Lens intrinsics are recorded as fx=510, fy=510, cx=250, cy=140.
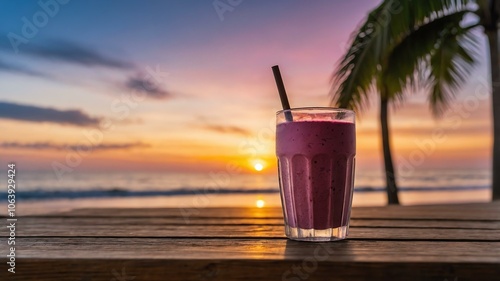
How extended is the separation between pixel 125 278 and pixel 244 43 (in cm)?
501

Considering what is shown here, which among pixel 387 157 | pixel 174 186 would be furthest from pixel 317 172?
pixel 174 186

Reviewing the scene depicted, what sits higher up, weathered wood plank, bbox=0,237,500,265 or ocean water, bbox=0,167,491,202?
weathered wood plank, bbox=0,237,500,265

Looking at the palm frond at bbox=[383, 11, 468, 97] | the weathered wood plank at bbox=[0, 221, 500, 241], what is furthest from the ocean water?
the weathered wood plank at bbox=[0, 221, 500, 241]

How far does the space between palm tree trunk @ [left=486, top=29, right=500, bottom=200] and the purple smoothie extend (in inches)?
175

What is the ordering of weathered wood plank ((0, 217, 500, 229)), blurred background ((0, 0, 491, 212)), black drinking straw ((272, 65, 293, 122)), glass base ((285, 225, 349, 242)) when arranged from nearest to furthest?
glass base ((285, 225, 349, 242))
black drinking straw ((272, 65, 293, 122))
weathered wood plank ((0, 217, 500, 229))
blurred background ((0, 0, 491, 212))

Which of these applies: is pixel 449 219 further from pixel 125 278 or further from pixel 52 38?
pixel 52 38

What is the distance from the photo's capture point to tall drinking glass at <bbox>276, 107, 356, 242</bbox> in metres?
1.00

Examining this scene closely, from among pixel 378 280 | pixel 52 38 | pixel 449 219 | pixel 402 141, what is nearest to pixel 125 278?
pixel 378 280

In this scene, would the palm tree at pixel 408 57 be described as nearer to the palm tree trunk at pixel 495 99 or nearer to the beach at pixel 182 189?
the palm tree trunk at pixel 495 99

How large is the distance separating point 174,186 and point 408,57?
9397mm

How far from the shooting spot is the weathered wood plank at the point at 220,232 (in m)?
1.00

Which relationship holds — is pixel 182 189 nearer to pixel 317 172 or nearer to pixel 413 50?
pixel 413 50

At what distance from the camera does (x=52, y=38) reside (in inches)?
300

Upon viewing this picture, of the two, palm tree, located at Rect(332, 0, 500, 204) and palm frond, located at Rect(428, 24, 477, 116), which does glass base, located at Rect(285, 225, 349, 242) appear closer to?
palm tree, located at Rect(332, 0, 500, 204)
